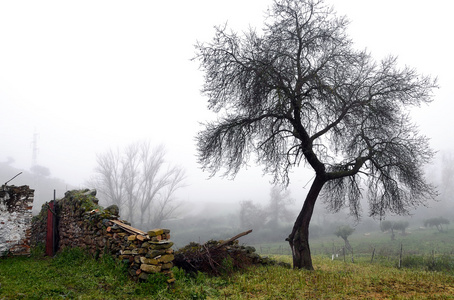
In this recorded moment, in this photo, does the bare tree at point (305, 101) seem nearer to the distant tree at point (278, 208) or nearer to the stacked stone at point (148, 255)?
the stacked stone at point (148, 255)

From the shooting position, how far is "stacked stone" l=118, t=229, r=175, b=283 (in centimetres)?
603

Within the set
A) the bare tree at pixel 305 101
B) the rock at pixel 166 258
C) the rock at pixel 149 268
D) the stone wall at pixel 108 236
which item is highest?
the bare tree at pixel 305 101

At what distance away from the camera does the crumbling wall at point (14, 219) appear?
9.02m

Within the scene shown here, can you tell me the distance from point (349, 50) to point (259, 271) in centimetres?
912

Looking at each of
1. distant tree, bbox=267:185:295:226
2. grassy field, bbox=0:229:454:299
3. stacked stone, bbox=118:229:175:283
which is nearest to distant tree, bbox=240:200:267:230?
distant tree, bbox=267:185:295:226

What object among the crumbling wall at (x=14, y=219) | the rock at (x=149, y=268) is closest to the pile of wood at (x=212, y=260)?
the rock at (x=149, y=268)

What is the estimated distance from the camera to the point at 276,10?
10.1 metres

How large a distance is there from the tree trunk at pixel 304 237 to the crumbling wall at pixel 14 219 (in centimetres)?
1008

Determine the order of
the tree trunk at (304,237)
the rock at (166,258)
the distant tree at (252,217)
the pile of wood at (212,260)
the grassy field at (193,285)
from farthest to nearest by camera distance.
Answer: the distant tree at (252,217)
the tree trunk at (304,237)
the pile of wood at (212,260)
the rock at (166,258)
the grassy field at (193,285)

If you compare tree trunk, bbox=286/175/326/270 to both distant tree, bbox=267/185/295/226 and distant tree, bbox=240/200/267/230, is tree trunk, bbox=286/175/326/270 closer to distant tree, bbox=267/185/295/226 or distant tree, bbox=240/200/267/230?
distant tree, bbox=240/200/267/230

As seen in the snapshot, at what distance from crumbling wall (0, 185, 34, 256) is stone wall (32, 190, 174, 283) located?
47.5 inches

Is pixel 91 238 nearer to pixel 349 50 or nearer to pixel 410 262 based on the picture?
pixel 349 50

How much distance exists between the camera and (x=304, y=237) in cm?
998

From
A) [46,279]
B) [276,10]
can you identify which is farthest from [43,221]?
[276,10]
